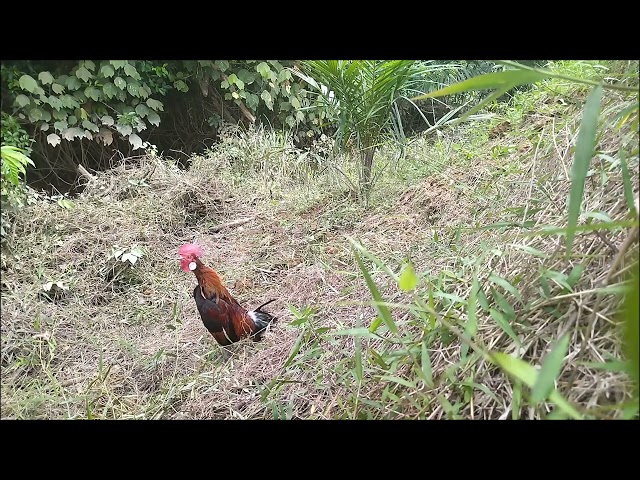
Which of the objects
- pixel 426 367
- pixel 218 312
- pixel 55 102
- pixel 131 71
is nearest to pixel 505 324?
pixel 426 367

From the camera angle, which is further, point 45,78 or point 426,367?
point 45,78

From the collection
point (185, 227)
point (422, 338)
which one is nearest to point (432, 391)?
point (422, 338)

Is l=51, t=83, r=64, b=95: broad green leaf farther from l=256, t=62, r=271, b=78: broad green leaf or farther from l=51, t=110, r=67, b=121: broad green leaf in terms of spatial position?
l=256, t=62, r=271, b=78: broad green leaf

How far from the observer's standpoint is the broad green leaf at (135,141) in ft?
3.92

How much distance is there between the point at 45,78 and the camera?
2.13 feet

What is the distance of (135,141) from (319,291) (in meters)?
0.75

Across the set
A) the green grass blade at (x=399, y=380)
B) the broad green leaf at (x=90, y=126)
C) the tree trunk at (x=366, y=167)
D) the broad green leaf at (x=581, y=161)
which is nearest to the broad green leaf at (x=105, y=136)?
the broad green leaf at (x=90, y=126)

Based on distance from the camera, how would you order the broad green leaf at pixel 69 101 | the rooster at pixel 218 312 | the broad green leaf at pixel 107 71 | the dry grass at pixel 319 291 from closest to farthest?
the dry grass at pixel 319 291 → the broad green leaf at pixel 107 71 → the broad green leaf at pixel 69 101 → the rooster at pixel 218 312

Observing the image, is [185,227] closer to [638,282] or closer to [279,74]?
[279,74]

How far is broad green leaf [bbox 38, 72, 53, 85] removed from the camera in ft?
2.05

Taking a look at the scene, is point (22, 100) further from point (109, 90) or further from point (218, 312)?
point (218, 312)

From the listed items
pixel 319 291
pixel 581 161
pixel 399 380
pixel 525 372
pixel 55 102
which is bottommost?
pixel 319 291

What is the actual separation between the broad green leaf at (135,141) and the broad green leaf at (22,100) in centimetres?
52

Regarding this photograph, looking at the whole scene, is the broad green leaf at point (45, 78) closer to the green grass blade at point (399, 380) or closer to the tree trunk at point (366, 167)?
the green grass blade at point (399, 380)
